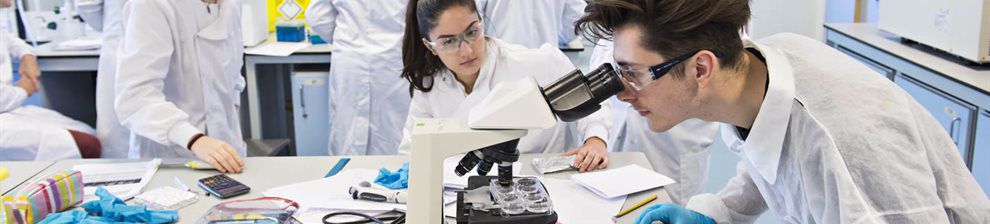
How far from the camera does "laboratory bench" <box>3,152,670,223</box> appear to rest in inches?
63.7

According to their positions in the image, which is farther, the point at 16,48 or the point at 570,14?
the point at 570,14

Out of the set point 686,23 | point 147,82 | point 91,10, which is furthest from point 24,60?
point 686,23

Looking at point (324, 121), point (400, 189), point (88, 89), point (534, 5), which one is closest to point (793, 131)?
point (400, 189)

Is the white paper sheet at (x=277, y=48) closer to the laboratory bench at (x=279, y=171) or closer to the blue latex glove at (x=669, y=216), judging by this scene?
the laboratory bench at (x=279, y=171)

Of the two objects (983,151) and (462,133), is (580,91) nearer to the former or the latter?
(462,133)

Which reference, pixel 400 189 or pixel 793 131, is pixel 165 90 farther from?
pixel 793 131

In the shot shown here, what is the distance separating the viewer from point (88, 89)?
142 inches

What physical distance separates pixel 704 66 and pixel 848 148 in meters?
0.21

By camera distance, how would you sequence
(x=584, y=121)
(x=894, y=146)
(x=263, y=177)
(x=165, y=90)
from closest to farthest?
(x=894, y=146) → (x=263, y=177) → (x=584, y=121) → (x=165, y=90)

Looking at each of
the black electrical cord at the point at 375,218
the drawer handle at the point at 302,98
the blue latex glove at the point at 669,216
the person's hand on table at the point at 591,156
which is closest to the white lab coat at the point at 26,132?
the drawer handle at the point at 302,98

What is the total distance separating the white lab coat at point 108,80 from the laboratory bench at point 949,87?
2.26m

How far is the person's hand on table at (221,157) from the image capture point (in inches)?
70.5

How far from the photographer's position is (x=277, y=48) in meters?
3.28

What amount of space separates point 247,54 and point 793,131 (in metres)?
2.52
